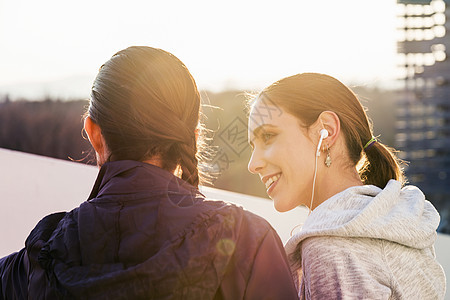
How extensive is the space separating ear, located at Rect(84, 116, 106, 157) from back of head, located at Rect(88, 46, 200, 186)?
16mm

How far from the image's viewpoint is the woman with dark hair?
3.14 feet

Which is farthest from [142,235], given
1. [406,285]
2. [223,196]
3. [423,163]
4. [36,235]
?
[423,163]

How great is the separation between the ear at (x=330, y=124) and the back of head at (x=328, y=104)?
17 mm

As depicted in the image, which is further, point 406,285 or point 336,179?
point 336,179

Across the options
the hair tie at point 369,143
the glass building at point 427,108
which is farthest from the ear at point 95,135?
the glass building at point 427,108

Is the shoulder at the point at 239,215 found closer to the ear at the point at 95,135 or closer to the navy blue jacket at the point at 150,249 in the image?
the navy blue jacket at the point at 150,249

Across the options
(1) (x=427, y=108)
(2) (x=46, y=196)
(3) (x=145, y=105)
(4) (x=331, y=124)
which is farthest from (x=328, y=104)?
(1) (x=427, y=108)

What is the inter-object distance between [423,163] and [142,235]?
8.28 metres

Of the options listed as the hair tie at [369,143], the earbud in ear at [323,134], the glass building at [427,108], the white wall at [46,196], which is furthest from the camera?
the glass building at [427,108]

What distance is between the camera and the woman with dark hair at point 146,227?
0.96 m

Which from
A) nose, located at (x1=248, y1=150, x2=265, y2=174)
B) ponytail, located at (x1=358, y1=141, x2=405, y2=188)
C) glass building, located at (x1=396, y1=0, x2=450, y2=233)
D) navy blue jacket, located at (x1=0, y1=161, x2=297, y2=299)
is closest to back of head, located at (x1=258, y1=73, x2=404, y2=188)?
ponytail, located at (x1=358, y1=141, x2=405, y2=188)

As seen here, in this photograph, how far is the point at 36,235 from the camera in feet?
3.46

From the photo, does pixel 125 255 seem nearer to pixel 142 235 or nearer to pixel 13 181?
pixel 142 235

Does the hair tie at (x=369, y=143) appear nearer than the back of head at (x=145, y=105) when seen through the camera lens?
No
